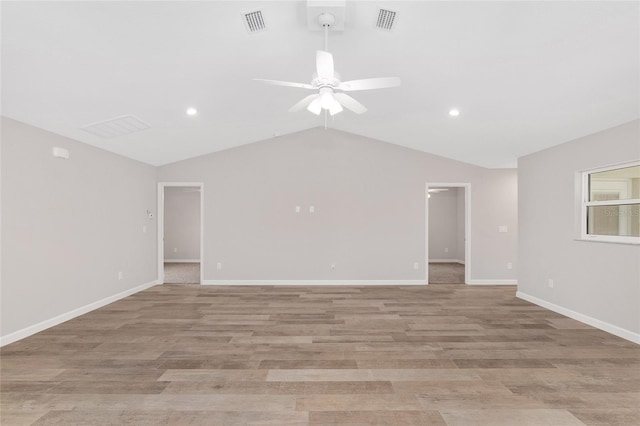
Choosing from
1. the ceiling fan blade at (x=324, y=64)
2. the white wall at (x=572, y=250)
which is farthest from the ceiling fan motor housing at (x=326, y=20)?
the white wall at (x=572, y=250)

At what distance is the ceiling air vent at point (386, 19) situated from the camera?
2586mm

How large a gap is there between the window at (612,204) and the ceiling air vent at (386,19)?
10.4ft

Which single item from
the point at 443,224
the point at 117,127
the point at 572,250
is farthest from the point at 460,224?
the point at 117,127

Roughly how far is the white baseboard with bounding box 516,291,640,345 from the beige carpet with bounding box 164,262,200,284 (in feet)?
20.1

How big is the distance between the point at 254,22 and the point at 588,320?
503cm

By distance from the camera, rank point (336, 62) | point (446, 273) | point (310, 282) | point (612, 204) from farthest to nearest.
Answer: point (446, 273), point (310, 282), point (612, 204), point (336, 62)

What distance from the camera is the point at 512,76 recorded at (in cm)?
314

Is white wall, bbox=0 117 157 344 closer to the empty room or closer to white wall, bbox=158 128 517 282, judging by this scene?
the empty room

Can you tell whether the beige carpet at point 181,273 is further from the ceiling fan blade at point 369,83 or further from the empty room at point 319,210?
the ceiling fan blade at point 369,83

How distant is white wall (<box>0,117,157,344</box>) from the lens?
135 inches

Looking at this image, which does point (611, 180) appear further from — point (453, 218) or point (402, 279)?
point (453, 218)

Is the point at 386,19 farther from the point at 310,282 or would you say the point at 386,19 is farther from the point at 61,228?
the point at 310,282

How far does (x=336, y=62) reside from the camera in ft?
11.1

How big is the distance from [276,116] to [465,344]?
4.01 m
